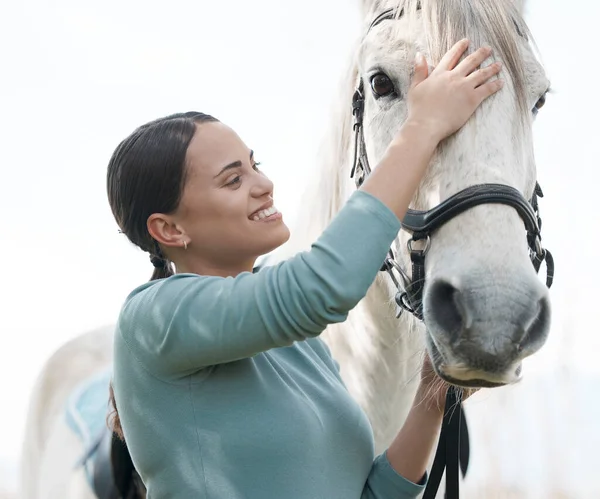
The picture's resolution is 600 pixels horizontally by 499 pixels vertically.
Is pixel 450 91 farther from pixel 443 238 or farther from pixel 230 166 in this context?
pixel 230 166

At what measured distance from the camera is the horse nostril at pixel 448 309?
4.10 ft

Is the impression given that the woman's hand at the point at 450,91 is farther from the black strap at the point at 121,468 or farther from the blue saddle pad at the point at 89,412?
the blue saddle pad at the point at 89,412

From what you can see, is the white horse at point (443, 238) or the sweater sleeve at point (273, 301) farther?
the white horse at point (443, 238)

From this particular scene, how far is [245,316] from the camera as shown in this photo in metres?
1.09

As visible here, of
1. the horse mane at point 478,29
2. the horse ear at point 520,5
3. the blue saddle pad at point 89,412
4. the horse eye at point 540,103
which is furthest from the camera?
the blue saddle pad at point 89,412

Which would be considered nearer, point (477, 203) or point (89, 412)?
point (477, 203)

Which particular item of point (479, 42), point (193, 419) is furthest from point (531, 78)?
point (193, 419)

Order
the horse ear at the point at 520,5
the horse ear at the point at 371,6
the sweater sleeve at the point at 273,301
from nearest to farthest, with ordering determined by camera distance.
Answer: the sweater sleeve at the point at 273,301 < the horse ear at the point at 520,5 < the horse ear at the point at 371,6

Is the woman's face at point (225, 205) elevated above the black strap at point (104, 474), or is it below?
above

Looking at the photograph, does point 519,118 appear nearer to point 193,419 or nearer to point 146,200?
Result: point 146,200

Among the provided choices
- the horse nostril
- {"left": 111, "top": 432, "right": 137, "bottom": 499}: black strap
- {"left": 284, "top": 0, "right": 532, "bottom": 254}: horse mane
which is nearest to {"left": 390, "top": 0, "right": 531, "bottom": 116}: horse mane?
{"left": 284, "top": 0, "right": 532, "bottom": 254}: horse mane

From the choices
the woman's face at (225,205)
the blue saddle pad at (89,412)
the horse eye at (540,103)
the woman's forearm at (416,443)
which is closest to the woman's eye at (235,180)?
the woman's face at (225,205)

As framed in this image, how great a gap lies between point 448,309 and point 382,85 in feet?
2.34

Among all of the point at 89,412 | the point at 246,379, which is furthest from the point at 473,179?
the point at 89,412
